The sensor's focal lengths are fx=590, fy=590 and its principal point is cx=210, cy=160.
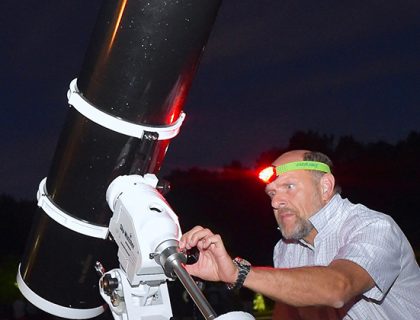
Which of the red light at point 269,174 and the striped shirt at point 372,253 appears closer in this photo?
the striped shirt at point 372,253

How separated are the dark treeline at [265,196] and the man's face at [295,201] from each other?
23.0 meters

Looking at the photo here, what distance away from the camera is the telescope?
6.67 ft

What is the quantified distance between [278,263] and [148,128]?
153 cm

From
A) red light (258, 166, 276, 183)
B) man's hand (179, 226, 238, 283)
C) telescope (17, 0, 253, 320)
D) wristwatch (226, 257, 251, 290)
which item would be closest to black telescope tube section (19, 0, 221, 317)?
telescope (17, 0, 253, 320)

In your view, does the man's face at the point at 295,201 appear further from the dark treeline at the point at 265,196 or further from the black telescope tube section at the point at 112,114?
the dark treeline at the point at 265,196

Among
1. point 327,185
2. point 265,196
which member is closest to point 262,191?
point 265,196

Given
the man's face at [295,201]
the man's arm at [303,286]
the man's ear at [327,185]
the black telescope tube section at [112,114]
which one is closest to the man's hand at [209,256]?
the man's arm at [303,286]

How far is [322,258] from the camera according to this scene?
9.87ft

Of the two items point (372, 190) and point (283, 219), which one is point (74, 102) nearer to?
point (283, 219)

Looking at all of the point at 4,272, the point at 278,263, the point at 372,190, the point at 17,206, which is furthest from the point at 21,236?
the point at 278,263

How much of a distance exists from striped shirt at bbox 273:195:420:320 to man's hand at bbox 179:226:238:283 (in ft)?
2.11

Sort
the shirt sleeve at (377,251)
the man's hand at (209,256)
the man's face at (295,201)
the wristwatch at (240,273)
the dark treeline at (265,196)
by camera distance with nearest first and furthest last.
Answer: the man's hand at (209,256) < the wristwatch at (240,273) < the shirt sleeve at (377,251) < the man's face at (295,201) < the dark treeline at (265,196)

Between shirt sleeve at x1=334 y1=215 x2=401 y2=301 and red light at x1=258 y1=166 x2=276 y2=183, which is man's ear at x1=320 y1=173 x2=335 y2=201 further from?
shirt sleeve at x1=334 y1=215 x2=401 y2=301

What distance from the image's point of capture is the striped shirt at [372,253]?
8.30 ft
